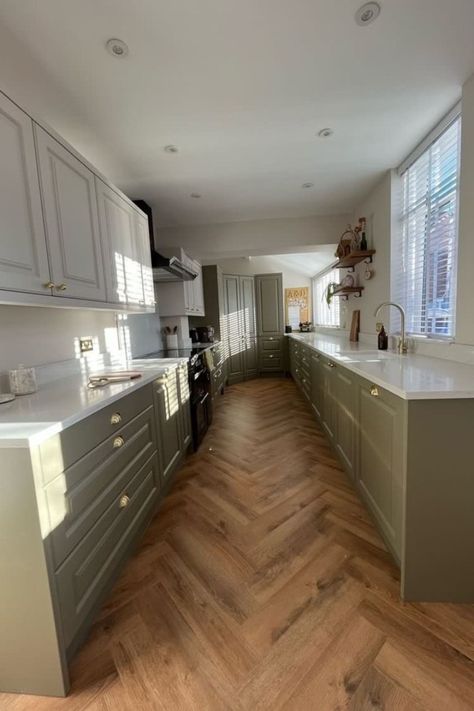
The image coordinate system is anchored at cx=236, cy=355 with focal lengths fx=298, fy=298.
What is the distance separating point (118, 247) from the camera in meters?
2.14

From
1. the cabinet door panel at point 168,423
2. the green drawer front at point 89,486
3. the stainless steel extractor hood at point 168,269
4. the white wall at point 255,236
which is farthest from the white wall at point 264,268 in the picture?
the green drawer front at point 89,486

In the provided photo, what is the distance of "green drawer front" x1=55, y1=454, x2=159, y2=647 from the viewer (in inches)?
40.3

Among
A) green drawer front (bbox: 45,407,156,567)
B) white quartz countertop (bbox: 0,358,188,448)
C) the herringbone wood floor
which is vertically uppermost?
white quartz countertop (bbox: 0,358,188,448)

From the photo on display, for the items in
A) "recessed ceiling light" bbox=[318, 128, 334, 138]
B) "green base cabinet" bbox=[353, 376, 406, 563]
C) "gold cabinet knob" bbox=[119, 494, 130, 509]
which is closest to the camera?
"green base cabinet" bbox=[353, 376, 406, 563]

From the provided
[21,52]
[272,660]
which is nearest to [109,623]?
[272,660]

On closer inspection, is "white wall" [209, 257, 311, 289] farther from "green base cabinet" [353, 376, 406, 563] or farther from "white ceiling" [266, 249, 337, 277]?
"green base cabinet" [353, 376, 406, 563]

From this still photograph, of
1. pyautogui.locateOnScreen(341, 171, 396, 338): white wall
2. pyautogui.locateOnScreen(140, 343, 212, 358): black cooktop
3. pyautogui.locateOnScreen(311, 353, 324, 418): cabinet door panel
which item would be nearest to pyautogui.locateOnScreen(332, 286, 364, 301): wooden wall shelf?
pyautogui.locateOnScreen(341, 171, 396, 338): white wall

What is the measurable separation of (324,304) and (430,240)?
11.6 ft

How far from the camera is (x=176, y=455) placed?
2.30 m

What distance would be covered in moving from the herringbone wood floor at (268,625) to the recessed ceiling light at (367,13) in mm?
2473

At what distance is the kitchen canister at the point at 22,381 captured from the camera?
57.8 inches

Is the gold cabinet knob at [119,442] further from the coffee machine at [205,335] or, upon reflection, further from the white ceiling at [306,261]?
the white ceiling at [306,261]

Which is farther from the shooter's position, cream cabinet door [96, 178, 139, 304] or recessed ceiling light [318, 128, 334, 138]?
recessed ceiling light [318, 128, 334, 138]

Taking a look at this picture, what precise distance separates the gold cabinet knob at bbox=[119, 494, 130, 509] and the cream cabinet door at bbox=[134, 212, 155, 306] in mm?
1648
